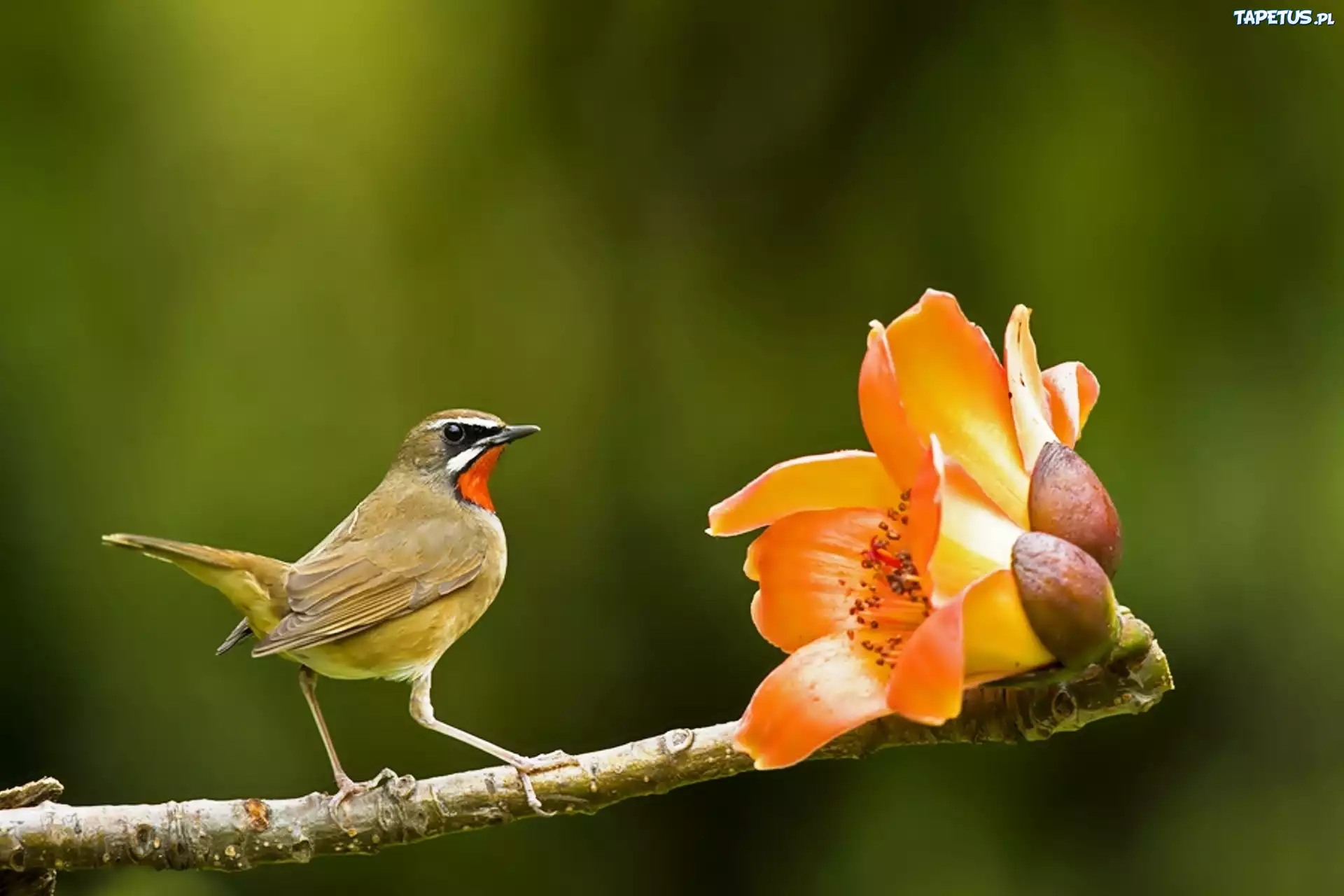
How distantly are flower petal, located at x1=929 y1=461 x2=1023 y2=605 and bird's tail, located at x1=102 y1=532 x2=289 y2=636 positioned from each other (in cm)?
157

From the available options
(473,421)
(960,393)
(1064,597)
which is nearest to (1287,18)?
(473,421)

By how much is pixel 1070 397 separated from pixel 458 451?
72.9 inches

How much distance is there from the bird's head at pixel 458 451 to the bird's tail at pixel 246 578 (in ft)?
1.23

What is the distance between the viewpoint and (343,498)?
405cm

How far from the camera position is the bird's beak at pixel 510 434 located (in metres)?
2.52

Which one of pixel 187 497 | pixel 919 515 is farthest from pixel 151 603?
pixel 919 515

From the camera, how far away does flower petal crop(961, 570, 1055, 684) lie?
1216mm

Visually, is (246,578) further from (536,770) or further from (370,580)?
(536,770)

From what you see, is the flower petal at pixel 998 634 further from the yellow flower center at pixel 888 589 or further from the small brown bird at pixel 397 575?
the small brown bird at pixel 397 575

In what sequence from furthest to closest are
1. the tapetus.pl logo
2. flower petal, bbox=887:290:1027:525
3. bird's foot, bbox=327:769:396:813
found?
the tapetus.pl logo → bird's foot, bbox=327:769:396:813 → flower petal, bbox=887:290:1027:525

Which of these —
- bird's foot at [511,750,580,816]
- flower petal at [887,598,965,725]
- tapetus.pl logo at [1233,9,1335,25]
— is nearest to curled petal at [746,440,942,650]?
flower petal at [887,598,965,725]

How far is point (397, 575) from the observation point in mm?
2811

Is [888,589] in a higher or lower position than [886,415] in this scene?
lower

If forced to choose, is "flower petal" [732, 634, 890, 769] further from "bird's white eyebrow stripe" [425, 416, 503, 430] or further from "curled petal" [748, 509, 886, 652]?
"bird's white eyebrow stripe" [425, 416, 503, 430]
